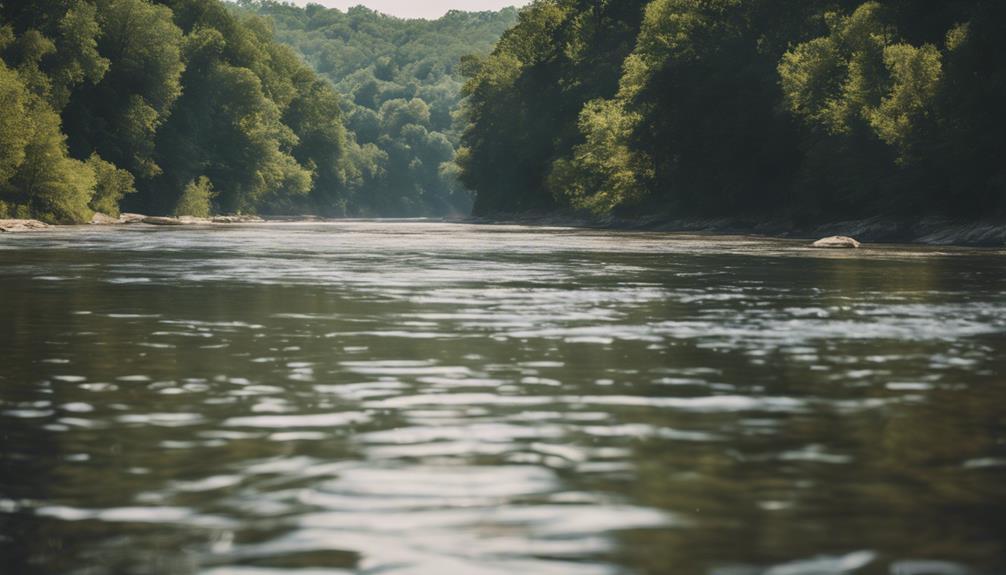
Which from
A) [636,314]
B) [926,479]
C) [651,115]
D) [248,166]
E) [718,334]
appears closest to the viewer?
[926,479]

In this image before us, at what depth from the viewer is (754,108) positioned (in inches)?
3610

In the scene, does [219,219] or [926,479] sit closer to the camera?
[926,479]

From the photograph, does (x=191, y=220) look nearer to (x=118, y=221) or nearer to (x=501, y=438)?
(x=118, y=221)

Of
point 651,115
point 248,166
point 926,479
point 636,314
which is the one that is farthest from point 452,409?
point 248,166

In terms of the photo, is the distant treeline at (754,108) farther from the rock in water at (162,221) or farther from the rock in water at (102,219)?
the rock in water at (102,219)

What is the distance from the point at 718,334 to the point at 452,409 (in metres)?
7.88

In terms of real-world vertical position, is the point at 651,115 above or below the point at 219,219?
above

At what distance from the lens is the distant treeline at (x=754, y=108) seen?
6456 centimetres

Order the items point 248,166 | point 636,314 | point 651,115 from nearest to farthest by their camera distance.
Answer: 1. point 636,314
2. point 651,115
3. point 248,166

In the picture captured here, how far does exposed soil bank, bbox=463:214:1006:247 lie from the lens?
63.1 m

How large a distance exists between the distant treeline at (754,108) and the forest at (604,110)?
0.49 ft

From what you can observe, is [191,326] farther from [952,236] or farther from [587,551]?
[952,236]

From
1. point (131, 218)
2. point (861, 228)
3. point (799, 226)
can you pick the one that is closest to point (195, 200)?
point (131, 218)

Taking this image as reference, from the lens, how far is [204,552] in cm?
698
